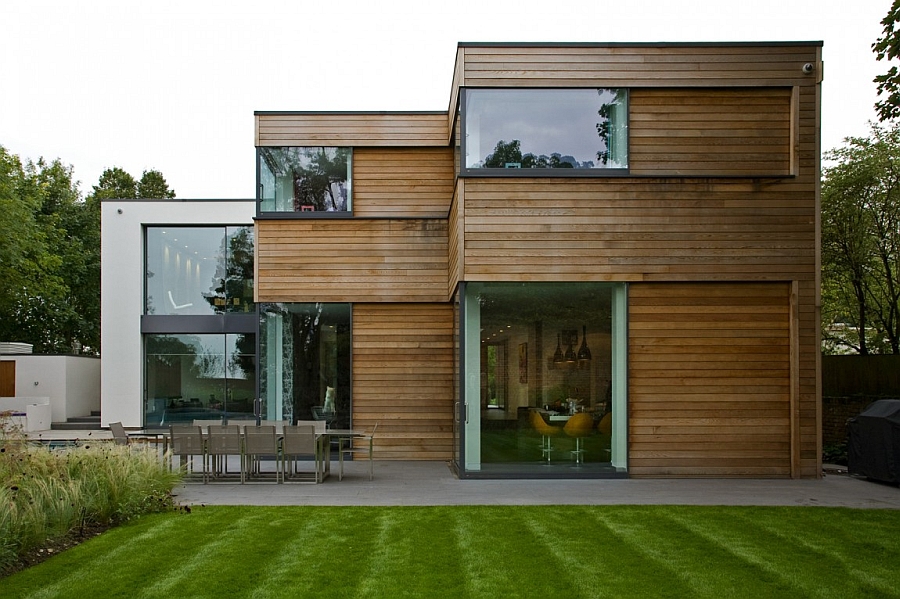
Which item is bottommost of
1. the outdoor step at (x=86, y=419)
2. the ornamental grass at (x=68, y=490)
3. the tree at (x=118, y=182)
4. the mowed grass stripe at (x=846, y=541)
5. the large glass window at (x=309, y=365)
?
the outdoor step at (x=86, y=419)

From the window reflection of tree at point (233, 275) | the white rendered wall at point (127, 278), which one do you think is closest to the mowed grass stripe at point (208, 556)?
the window reflection of tree at point (233, 275)

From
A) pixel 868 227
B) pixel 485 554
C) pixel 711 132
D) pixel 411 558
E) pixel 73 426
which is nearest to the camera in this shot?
pixel 411 558

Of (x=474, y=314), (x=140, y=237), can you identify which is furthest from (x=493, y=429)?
(x=140, y=237)

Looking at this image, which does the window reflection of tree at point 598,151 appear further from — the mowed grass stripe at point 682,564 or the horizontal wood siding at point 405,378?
the mowed grass stripe at point 682,564

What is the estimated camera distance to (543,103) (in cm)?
1170

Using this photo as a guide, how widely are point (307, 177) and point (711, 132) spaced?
6945mm

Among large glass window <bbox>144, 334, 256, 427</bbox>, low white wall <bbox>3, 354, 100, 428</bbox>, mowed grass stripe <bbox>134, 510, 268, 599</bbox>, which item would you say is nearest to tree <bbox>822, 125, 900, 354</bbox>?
large glass window <bbox>144, 334, 256, 427</bbox>

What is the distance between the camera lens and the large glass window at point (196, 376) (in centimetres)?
1958

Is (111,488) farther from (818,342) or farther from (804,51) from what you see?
(804,51)

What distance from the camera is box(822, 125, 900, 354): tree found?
65.6 feet

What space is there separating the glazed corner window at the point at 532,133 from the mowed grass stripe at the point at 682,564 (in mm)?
5292

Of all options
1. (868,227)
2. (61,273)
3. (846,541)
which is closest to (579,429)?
(846,541)

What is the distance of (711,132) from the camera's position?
11.9 meters

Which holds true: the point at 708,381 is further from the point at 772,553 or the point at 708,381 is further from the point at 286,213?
the point at 286,213
